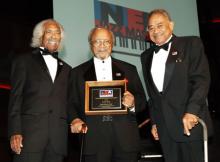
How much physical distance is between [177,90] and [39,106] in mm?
1178

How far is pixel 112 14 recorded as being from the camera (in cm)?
521

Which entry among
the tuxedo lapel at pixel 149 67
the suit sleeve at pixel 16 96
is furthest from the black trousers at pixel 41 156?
the tuxedo lapel at pixel 149 67

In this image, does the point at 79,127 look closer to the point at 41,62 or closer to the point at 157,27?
the point at 41,62

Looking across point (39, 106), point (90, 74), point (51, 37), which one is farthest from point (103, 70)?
point (39, 106)

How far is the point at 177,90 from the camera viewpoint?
130 inches

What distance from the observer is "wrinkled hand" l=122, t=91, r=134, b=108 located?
344 cm

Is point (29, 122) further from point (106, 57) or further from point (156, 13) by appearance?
point (156, 13)

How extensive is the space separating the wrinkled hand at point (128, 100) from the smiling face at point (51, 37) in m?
0.81

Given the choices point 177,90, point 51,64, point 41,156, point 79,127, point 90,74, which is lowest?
point 41,156

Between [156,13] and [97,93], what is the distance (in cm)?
89

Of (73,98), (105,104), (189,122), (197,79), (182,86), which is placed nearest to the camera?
(189,122)

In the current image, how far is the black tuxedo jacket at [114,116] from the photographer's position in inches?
136

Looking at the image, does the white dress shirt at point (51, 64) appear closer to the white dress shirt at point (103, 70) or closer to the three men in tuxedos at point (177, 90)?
the white dress shirt at point (103, 70)

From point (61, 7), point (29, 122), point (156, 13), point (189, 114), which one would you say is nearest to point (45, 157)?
point (29, 122)
